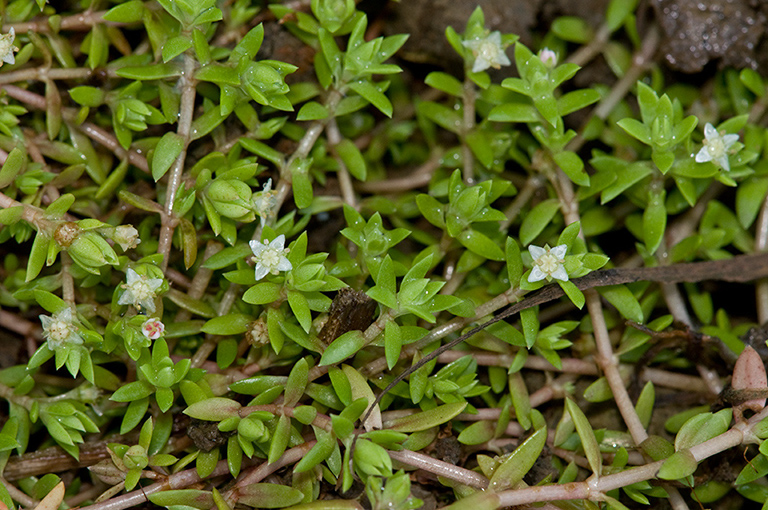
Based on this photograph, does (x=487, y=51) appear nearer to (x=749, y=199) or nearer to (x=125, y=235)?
(x=749, y=199)

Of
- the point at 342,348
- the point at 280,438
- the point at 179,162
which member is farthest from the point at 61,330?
the point at 342,348

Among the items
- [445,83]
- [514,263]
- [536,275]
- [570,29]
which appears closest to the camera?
[536,275]

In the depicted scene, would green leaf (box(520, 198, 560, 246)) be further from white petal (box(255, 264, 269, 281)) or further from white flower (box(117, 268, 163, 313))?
white flower (box(117, 268, 163, 313))

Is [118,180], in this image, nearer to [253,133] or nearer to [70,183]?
[70,183]

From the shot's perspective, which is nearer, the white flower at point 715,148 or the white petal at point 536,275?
the white petal at point 536,275

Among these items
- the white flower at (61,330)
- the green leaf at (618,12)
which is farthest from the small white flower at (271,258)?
the green leaf at (618,12)

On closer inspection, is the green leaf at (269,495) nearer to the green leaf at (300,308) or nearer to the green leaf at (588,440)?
the green leaf at (300,308)
